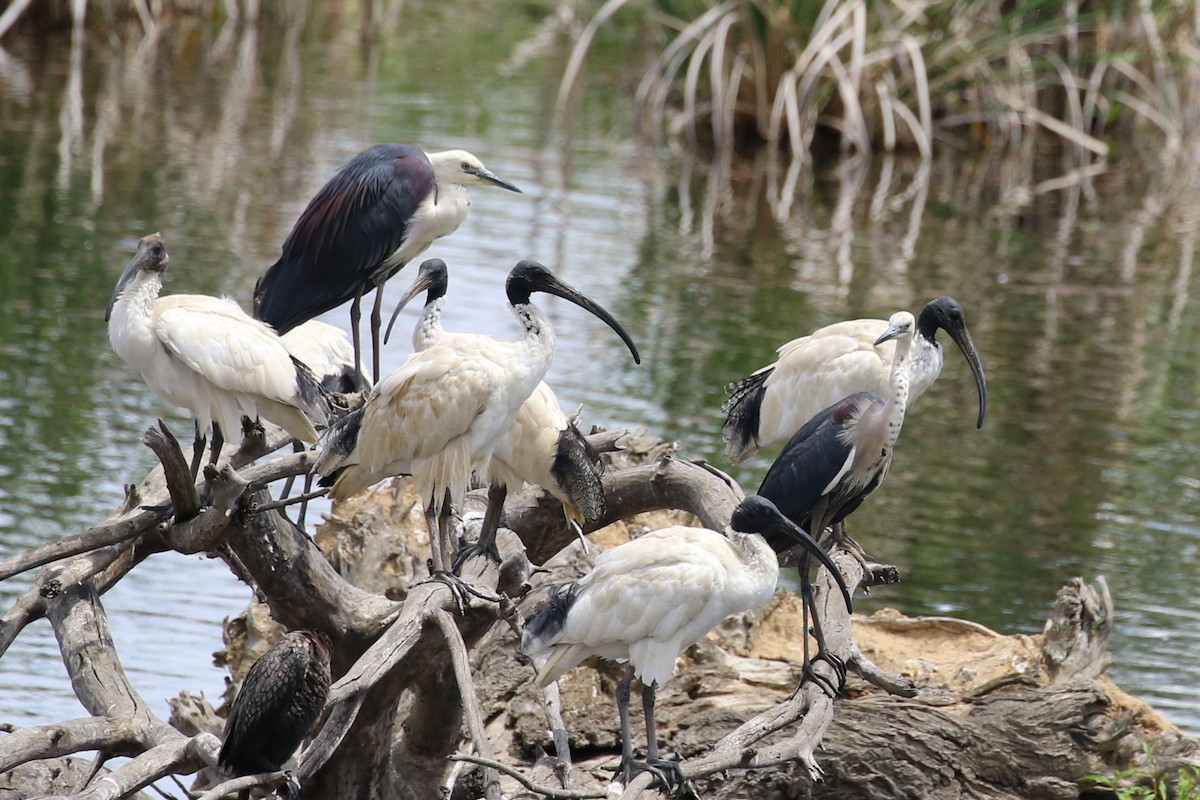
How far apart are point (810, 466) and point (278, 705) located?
2.01 meters

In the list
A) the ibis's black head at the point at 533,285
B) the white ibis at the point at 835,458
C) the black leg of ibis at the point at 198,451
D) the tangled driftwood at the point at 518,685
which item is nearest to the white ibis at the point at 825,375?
the tangled driftwood at the point at 518,685

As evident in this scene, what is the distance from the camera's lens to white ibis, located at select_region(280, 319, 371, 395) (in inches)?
314

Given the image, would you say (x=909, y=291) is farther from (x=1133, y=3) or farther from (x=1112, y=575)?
(x=1133, y=3)

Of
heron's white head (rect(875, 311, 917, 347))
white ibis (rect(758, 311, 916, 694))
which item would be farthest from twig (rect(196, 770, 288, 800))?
heron's white head (rect(875, 311, 917, 347))

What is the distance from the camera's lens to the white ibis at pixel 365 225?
7500 mm

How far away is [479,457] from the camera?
6.43 metres

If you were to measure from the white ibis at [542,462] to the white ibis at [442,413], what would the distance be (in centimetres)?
15

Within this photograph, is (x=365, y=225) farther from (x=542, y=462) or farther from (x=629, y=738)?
(x=629, y=738)

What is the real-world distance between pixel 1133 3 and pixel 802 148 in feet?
14.5

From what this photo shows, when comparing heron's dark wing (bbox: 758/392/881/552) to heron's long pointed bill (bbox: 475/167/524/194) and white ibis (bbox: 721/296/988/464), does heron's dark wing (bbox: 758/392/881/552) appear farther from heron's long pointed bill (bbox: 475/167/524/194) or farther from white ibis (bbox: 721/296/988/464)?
heron's long pointed bill (bbox: 475/167/524/194)

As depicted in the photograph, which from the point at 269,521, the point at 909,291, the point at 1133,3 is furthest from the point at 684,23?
the point at 269,521

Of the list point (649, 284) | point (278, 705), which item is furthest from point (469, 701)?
point (649, 284)

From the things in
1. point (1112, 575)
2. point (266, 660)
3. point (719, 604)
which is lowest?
point (1112, 575)

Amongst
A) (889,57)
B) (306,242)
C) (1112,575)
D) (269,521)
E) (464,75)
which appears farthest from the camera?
(464,75)
